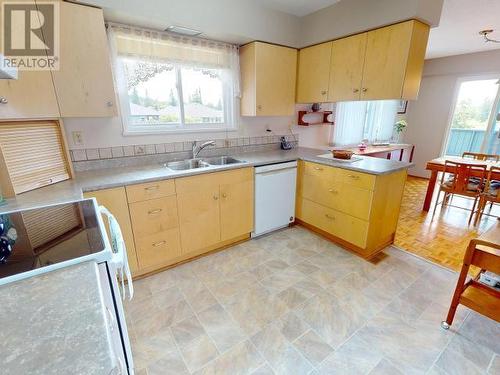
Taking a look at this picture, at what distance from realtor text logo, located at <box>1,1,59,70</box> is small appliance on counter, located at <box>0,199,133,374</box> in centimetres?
89

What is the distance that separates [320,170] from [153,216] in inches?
66.2

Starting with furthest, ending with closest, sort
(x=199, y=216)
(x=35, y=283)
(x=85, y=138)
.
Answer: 1. (x=199, y=216)
2. (x=85, y=138)
3. (x=35, y=283)

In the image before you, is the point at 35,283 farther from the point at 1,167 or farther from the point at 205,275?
the point at 205,275

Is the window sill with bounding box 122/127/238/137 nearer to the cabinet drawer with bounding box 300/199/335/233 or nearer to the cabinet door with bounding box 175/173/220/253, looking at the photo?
the cabinet door with bounding box 175/173/220/253

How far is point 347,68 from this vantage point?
7.92ft

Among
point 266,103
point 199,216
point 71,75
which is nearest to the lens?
point 71,75

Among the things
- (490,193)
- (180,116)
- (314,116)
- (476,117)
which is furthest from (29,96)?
(476,117)

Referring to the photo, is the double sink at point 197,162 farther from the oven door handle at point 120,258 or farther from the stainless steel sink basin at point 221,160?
the oven door handle at point 120,258

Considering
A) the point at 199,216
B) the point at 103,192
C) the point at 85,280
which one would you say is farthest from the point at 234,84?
the point at 85,280

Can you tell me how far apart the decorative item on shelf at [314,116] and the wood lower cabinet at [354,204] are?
2.87 feet

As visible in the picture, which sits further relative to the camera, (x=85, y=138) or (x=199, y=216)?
(x=199, y=216)

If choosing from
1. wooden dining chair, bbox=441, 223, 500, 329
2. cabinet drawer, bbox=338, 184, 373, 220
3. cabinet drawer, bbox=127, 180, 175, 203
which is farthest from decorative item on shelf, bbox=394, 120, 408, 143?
cabinet drawer, bbox=127, 180, 175, 203

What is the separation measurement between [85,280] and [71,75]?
61.6 inches

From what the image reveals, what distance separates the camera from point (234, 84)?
2.69 meters
